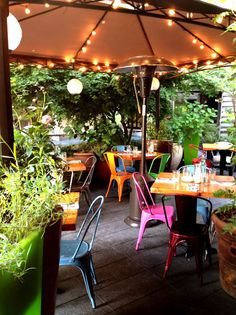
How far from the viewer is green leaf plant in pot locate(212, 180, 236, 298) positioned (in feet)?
7.61

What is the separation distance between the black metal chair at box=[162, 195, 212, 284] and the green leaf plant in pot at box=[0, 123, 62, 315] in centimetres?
131

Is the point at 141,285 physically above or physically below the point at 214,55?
below

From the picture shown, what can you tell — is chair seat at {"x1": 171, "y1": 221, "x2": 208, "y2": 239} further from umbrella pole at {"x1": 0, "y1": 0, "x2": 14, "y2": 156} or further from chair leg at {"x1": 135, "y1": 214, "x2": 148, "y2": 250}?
umbrella pole at {"x1": 0, "y1": 0, "x2": 14, "y2": 156}

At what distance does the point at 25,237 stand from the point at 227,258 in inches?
70.3

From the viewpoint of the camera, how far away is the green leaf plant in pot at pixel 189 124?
7.22 meters

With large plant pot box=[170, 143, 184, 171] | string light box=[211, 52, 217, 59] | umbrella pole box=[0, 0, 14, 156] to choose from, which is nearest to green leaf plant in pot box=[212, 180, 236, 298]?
umbrella pole box=[0, 0, 14, 156]

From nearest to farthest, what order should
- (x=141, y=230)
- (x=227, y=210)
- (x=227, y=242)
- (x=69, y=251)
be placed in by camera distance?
1. (x=69, y=251)
2. (x=227, y=242)
3. (x=227, y=210)
4. (x=141, y=230)

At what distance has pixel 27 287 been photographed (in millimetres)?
1360

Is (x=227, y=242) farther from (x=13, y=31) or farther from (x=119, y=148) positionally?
(x=119, y=148)

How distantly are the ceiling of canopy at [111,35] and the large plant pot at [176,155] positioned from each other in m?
2.04

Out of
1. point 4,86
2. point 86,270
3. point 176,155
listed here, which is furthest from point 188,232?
point 176,155

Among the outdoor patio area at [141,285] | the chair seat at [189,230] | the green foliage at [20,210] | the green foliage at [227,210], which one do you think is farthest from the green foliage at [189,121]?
the green foliage at [20,210]

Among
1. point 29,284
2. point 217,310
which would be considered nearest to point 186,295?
point 217,310

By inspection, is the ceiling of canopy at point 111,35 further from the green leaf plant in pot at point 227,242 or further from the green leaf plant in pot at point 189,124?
the green leaf plant in pot at point 227,242
